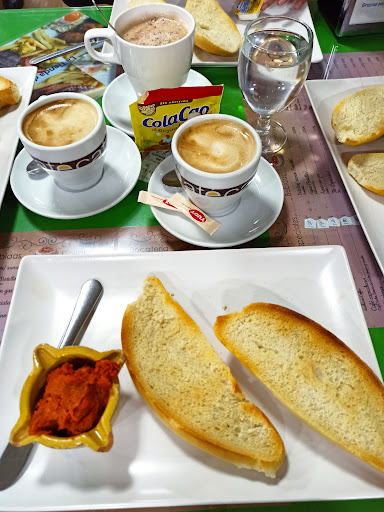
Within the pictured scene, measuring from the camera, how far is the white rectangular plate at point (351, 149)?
1069 mm

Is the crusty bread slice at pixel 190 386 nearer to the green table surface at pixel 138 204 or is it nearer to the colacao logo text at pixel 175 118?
the green table surface at pixel 138 204

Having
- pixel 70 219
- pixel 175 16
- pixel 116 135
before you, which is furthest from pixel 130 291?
pixel 175 16

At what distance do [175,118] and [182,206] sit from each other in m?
0.29

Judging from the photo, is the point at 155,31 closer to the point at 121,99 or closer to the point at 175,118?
the point at 121,99

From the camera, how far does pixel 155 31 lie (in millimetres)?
1294

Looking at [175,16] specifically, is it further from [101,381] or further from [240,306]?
[101,381]

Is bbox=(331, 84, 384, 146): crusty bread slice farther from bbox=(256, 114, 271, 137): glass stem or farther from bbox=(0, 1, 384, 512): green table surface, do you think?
bbox=(0, 1, 384, 512): green table surface

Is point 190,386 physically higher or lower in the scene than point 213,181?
lower

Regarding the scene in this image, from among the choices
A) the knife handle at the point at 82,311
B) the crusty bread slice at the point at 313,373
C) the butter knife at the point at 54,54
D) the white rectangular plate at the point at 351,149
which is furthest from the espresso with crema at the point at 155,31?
the crusty bread slice at the point at 313,373

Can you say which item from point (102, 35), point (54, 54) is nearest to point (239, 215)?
point (102, 35)

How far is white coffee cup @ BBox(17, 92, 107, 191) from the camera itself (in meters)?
1.00

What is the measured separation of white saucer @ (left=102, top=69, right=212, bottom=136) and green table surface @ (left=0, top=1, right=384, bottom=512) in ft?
0.31

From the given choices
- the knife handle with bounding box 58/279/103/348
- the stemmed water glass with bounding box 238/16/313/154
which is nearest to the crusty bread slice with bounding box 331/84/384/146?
the stemmed water glass with bounding box 238/16/313/154

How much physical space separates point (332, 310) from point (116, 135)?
0.86 m
